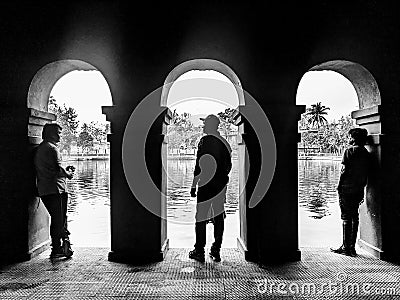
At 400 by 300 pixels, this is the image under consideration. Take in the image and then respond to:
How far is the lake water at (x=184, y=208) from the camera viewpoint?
6.50 meters

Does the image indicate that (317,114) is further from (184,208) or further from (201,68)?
(201,68)

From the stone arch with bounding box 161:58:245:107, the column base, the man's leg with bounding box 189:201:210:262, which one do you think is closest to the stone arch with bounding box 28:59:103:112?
the stone arch with bounding box 161:58:245:107

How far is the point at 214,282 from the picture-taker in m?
4.14

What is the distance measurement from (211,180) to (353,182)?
172 cm

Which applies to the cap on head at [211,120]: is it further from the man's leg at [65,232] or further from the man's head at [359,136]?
the man's leg at [65,232]

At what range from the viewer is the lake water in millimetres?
6495

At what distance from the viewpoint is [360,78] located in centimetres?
524

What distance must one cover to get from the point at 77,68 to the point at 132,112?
1199mm

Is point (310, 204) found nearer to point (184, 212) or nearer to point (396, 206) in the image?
point (184, 212)

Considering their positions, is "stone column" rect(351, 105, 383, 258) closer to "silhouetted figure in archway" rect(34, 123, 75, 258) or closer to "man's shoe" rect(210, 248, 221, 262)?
"man's shoe" rect(210, 248, 221, 262)

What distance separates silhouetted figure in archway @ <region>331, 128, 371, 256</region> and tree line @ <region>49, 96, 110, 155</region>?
3800mm

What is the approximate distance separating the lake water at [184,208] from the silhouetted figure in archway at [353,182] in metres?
0.85

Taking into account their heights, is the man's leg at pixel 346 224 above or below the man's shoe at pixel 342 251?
above

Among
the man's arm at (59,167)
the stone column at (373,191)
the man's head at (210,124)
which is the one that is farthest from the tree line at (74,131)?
the stone column at (373,191)
